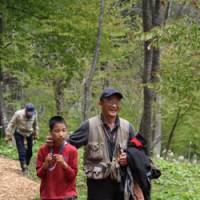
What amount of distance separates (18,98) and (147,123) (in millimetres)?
17856

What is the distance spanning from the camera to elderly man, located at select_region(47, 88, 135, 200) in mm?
4578

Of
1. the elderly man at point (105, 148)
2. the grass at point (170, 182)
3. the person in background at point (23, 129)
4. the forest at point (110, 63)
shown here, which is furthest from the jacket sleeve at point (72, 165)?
the person in background at point (23, 129)

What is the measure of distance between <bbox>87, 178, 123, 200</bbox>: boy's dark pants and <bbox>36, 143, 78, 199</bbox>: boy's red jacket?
0.44m

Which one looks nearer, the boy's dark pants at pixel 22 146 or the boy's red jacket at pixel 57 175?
the boy's red jacket at pixel 57 175

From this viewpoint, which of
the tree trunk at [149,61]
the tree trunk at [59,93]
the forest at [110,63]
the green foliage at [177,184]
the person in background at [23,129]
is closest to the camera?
the forest at [110,63]

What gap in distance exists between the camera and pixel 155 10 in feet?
32.5

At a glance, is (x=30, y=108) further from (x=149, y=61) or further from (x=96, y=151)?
(x=96, y=151)

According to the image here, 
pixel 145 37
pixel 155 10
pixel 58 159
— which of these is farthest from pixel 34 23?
pixel 58 159

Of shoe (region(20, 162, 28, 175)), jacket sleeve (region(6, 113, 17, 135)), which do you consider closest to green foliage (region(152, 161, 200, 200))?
shoe (region(20, 162, 28, 175))

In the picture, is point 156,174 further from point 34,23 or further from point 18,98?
point 18,98

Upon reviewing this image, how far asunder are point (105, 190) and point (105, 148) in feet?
1.35

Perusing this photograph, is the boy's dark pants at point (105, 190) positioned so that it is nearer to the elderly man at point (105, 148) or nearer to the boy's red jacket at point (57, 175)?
the elderly man at point (105, 148)

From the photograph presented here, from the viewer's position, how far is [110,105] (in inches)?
182

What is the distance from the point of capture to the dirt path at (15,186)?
9.23 m
